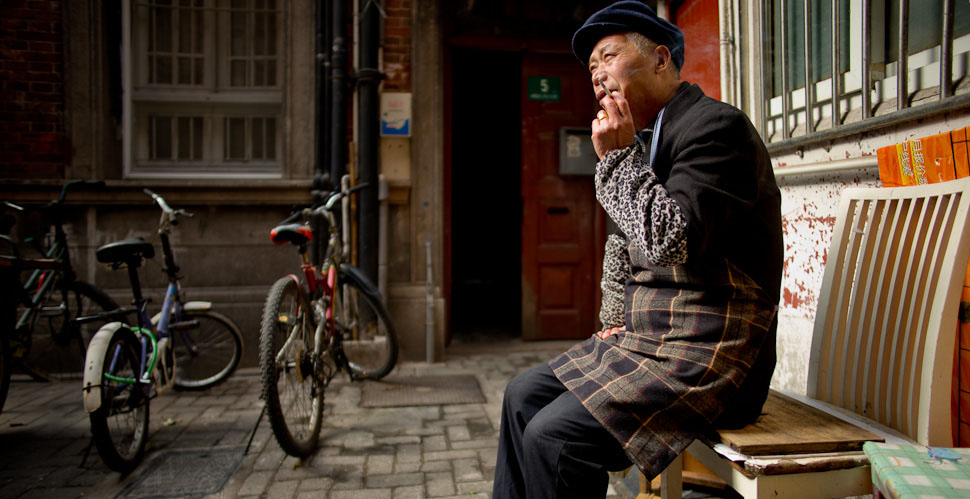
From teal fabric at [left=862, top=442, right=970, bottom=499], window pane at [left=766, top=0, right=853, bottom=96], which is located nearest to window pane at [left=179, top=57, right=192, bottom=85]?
window pane at [left=766, top=0, right=853, bottom=96]

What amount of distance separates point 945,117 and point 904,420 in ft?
3.03

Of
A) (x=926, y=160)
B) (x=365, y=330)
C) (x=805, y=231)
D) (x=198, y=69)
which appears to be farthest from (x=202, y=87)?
(x=926, y=160)

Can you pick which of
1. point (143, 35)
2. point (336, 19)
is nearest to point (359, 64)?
point (336, 19)

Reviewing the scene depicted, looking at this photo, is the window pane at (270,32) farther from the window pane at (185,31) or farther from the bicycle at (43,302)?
the bicycle at (43,302)

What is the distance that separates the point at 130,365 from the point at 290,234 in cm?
106

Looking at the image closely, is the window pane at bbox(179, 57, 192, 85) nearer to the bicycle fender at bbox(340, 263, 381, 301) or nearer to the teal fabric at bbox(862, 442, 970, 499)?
the bicycle fender at bbox(340, 263, 381, 301)

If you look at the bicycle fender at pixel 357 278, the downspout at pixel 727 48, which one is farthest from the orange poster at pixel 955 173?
the bicycle fender at pixel 357 278

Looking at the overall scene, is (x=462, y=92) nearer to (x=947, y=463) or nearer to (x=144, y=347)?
(x=144, y=347)

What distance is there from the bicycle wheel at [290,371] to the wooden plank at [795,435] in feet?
6.61

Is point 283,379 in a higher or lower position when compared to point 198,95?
lower

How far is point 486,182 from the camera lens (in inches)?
422

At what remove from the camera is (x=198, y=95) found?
506 centimetres

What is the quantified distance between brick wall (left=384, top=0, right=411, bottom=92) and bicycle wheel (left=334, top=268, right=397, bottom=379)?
5.89 feet

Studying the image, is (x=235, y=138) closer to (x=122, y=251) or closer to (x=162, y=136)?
(x=162, y=136)
